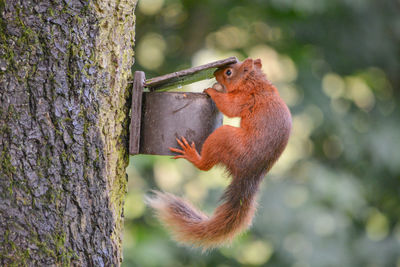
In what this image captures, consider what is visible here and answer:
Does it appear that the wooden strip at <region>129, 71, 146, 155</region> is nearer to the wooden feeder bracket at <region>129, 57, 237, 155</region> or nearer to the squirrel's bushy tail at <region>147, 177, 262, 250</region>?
the wooden feeder bracket at <region>129, 57, 237, 155</region>

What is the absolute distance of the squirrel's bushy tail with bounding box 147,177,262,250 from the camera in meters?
2.09

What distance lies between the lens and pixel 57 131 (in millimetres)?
1730

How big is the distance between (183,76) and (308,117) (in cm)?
365

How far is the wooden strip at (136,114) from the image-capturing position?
79.3 inches

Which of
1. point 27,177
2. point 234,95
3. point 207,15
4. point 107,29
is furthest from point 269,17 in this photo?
point 27,177

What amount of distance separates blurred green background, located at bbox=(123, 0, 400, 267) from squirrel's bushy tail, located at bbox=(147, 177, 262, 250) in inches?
96.7

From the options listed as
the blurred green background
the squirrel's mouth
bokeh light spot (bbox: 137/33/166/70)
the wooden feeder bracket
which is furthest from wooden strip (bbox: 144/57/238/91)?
bokeh light spot (bbox: 137/33/166/70)

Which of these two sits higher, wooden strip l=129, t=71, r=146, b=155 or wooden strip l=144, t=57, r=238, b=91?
wooden strip l=144, t=57, r=238, b=91

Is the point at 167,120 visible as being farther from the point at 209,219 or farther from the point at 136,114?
the point at 209,219

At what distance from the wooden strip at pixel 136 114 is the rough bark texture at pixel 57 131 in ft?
0.44

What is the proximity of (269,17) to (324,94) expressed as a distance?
108 centimetres

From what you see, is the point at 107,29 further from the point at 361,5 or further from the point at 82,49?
the point at 361,5

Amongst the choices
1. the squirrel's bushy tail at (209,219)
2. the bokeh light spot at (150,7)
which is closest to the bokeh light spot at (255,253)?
the bokeh light spot at (150,7)

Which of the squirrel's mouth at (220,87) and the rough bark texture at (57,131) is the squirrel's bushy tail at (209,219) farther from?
the squirrel's mouth at (220,87)
